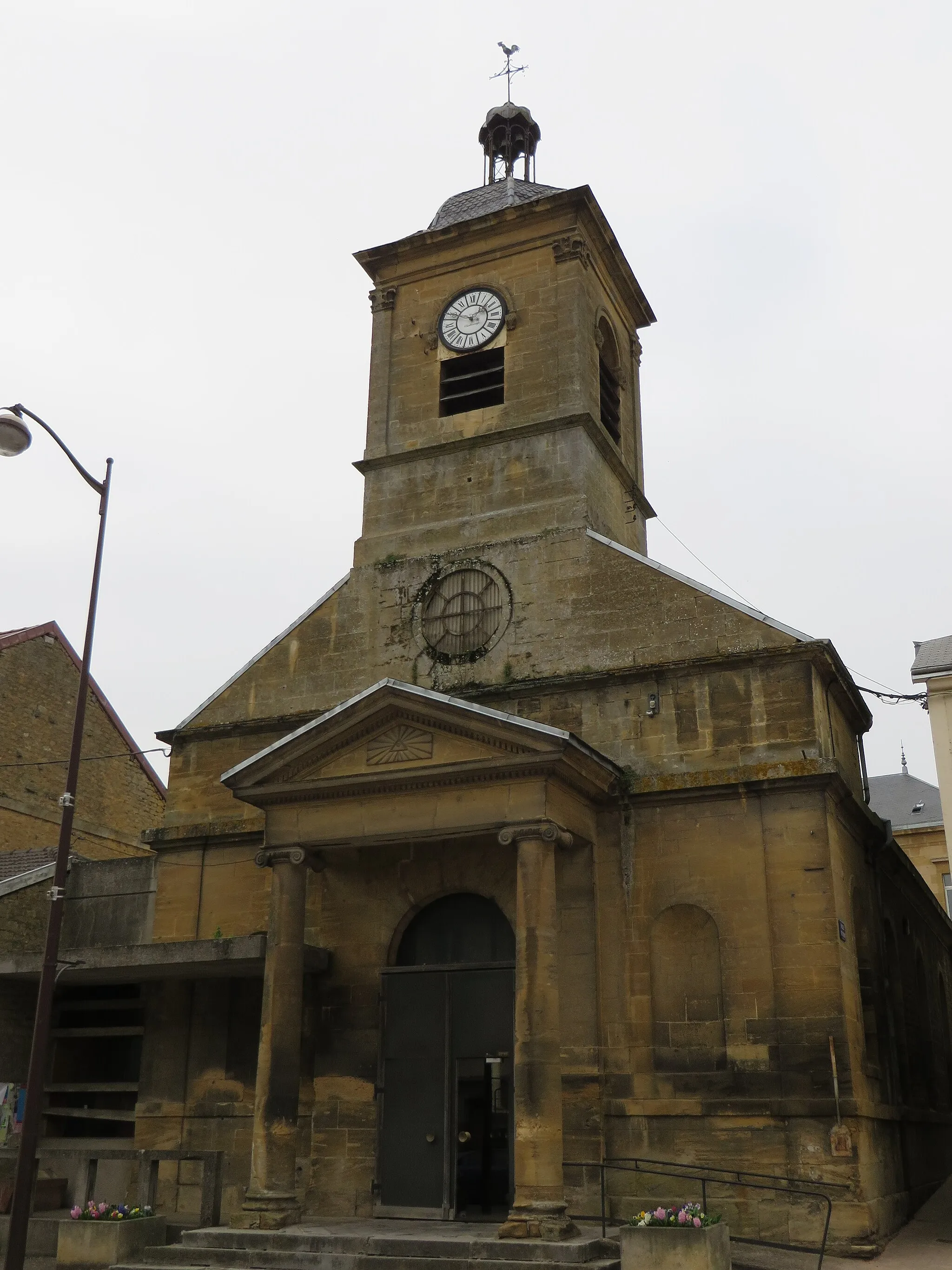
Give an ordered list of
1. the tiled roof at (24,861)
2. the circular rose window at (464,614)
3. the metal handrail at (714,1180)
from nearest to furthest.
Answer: the metal handrail at (714,1180) → the circular rose window at (464,614) → the tiled roof at (24,861)

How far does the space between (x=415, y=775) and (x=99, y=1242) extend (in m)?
6.62

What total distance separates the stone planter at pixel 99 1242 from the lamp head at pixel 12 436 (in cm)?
901

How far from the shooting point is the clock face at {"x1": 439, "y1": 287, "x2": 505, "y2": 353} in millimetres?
22328

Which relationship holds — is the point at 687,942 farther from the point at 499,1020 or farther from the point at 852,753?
the point at 852,753

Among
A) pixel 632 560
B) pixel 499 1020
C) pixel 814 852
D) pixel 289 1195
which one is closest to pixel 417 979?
pixel 499 1020

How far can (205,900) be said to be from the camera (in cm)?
1931

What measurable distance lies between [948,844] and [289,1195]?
31.8 ft

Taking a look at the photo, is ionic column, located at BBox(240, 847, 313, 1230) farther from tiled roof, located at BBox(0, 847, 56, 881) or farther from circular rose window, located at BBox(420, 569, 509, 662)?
tiled roof, located at BBox(0, 847, 56, 881)

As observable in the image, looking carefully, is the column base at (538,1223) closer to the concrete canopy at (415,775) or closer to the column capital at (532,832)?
the column capital at (532,832)

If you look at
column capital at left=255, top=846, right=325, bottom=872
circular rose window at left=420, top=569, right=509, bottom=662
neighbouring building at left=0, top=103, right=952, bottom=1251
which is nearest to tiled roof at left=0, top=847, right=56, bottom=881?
neighbouring building at left=0, top=103, right=952, bottom=1251

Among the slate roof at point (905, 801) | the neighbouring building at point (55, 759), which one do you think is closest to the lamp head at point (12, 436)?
the neighbouring building at point (55, 759)

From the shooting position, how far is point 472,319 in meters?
22.6

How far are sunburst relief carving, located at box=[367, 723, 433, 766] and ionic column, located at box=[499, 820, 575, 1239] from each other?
163 centimetres

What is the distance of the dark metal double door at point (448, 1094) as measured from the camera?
16.0m
